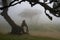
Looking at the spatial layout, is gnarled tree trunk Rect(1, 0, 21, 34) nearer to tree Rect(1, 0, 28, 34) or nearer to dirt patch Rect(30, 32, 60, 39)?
tree Rect(1, 0, 28, 34)

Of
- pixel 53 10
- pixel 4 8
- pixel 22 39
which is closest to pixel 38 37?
pixel 22 39

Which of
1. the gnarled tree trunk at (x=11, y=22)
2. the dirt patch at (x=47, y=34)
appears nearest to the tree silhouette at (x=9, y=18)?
the gnarled tree trunk at (x=11, y=22)

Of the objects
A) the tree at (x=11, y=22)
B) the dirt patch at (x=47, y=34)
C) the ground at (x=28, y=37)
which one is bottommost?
the ground at (x=28, y=37)

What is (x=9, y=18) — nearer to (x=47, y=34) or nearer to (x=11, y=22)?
(x=11, y=22)

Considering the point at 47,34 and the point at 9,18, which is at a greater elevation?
the point at 9,18

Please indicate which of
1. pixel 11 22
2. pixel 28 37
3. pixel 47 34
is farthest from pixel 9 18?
pixel 47 34

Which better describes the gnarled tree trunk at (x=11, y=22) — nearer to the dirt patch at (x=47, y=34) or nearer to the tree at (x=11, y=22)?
the tree at (x=11, y=22)

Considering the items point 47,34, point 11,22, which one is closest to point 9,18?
point 11,22

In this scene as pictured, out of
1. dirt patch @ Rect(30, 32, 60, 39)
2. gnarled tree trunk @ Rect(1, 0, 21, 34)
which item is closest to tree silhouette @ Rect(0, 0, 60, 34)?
gnarled tree trunk @ Rect(1, 0, 21, 34)

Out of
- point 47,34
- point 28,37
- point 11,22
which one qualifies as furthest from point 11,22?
point 47,34

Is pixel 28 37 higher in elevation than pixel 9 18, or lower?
lower

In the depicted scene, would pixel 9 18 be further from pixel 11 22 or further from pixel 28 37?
pixel 28 37

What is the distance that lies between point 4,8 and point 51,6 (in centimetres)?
34

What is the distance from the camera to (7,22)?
112 cm
